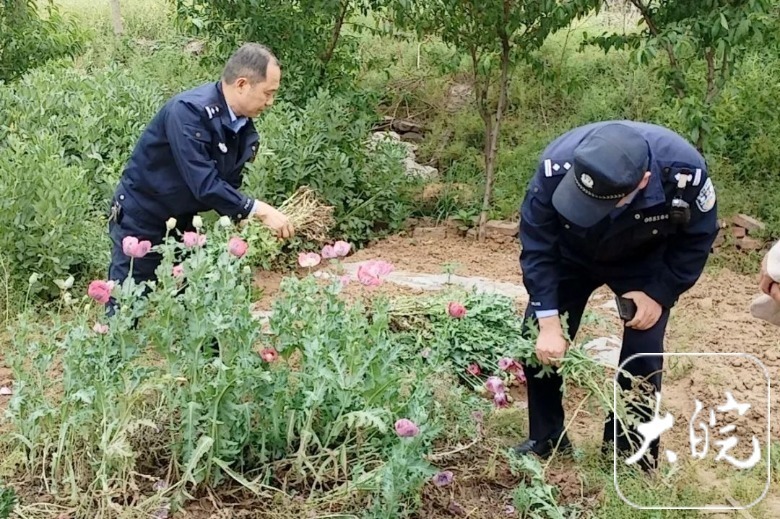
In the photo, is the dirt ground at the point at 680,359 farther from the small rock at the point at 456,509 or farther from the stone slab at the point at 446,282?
the stone slab at the point at 446,282

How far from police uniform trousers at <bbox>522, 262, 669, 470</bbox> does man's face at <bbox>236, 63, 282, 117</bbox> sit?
1.33 meters

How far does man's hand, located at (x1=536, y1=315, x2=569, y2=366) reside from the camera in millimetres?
2967

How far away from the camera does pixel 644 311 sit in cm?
310

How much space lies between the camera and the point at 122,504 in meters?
2.73

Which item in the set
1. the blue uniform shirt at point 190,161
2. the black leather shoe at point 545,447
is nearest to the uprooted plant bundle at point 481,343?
the black leather shoe at point 545,447

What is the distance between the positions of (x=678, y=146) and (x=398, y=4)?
4237 mm

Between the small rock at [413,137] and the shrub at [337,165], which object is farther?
the small rock at [413,137]

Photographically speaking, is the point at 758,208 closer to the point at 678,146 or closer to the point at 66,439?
the point at 678,146

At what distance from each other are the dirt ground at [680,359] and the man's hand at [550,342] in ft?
1.52

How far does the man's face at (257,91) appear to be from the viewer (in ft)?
11.8

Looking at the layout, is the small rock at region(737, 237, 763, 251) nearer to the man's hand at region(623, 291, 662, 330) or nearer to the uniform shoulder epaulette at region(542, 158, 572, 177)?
the man's hand at region(623, 291, 662, 330)

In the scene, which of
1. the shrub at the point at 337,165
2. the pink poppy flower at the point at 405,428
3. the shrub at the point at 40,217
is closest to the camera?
the pink poppy flower at the point at 405,428

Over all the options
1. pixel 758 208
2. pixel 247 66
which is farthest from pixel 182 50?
pixel 247 66

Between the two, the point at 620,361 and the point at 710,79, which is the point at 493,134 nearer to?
the point at 710,79
